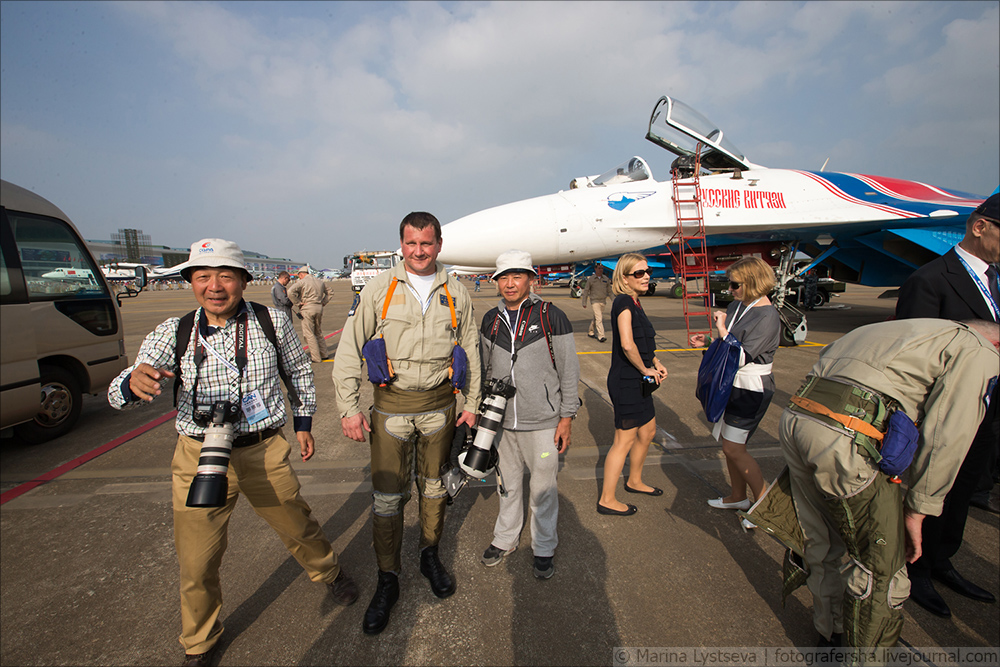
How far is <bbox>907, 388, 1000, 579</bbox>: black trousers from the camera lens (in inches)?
83.2

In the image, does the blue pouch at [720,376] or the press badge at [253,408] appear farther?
the blue pouch at [720,376]

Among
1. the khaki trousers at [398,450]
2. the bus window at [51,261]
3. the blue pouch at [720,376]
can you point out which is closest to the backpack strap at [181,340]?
the khaki trousers at [398,450]

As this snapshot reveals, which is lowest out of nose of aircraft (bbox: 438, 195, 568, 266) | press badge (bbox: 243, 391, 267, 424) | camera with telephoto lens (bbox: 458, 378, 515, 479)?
camera with telephoto lens (bbox: 458, 378, 515, 479)

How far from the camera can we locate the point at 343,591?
83.1 inches

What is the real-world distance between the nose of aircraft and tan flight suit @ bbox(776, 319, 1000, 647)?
5607 millimetres

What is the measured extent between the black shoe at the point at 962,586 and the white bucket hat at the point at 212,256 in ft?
12.8

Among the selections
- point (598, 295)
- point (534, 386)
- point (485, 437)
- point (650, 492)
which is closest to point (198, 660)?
point (485, 437)

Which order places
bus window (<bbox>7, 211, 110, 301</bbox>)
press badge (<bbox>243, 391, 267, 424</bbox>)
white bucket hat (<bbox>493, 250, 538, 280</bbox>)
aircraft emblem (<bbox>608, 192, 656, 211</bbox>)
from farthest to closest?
aircraft emblem (<bbox>608, 192, 656, 211</bbox>) → bus window (<bbox>7, 211, 110, 301</bbox>) → white bucket hat (<bbox>493, 250, 538, 280</bbox>) → press badge (<bbox>243, 391, 267, 424</bbox>)

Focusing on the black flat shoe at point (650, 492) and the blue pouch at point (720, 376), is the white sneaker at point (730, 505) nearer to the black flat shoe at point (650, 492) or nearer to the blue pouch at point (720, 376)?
the black flat shoe at point (650, 492)

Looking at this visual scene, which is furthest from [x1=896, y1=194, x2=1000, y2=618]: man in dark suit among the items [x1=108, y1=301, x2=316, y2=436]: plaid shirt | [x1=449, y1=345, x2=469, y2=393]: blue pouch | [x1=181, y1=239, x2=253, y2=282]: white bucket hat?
[x1=181, y1=239, x2=253, y2=282]: white bucket hat

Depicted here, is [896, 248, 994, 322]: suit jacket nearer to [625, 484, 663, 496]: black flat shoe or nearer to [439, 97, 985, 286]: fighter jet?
[625, 484, 663, 496]: black flat shoe

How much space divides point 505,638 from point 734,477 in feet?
6.18

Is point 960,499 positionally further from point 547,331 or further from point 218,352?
point 218,352

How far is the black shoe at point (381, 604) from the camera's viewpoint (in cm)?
192
